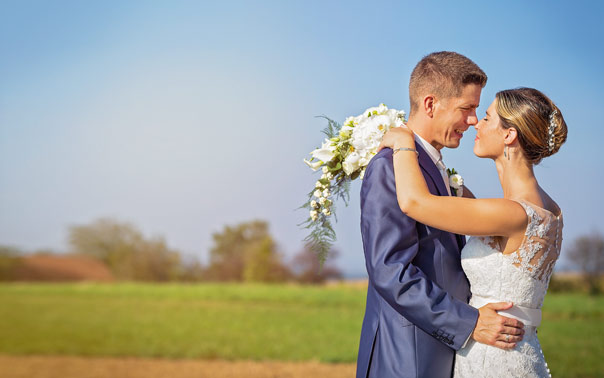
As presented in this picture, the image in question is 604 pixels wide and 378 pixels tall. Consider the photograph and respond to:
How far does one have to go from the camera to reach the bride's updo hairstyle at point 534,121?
9.83 ft

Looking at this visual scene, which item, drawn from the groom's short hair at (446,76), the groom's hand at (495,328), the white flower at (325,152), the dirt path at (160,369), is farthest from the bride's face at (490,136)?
the dirt path at (160,369)

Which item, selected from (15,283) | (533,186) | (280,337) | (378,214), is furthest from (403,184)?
(15,283)

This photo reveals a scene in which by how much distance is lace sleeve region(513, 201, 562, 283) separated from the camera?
2.89 metres

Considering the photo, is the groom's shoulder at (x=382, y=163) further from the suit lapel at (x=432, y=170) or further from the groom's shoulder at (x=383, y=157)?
the suit lapel at (x=432, y=170)

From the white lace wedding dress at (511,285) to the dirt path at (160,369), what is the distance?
7.04 meters

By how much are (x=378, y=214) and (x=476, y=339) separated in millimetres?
758

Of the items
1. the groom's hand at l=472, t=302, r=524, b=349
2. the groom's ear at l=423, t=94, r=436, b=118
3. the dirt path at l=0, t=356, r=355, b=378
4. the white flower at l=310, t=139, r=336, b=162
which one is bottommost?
the dirt path at l=0, t=356, r=355, b=378

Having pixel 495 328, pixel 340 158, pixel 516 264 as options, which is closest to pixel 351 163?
pixel 340 158

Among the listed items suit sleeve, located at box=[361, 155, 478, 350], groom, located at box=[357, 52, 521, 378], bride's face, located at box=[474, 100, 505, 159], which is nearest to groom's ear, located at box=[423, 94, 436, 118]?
groom, located at box=[357, 52, 521, 378]

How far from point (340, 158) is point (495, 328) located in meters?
1.41

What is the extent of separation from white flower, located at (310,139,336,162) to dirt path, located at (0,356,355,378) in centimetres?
672

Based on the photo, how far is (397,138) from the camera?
302cm

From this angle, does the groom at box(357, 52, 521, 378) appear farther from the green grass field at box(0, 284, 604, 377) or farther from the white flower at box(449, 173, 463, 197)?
the green grass field at box(0, 284, 604, 377)

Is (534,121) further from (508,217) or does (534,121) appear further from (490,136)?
(508,217)
